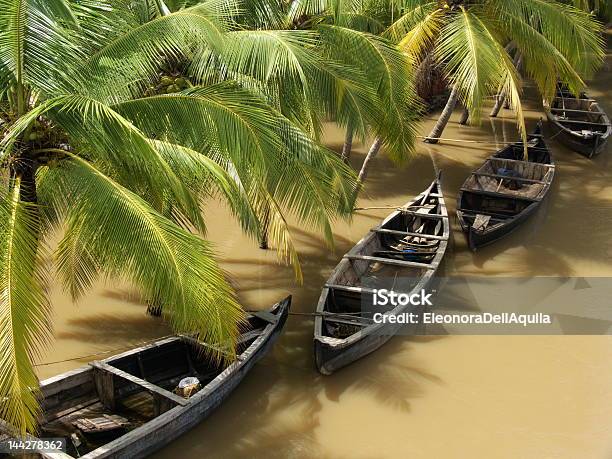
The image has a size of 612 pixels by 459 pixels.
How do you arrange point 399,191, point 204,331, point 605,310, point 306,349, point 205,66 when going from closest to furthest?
point 204,331
point 205,66
point 306,349
point 605,310
point 399,191

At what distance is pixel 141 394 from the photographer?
8992 mm

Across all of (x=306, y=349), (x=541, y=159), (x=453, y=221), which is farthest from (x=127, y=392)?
(x=541, y=159)

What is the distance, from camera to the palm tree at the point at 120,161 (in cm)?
611

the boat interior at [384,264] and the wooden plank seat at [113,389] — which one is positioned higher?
the wooden plank seat at [113,389]

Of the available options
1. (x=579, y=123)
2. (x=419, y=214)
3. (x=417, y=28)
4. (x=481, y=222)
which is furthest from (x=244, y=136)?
(x=579, y=123)

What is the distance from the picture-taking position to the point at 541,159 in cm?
1513

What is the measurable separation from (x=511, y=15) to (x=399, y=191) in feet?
13.1

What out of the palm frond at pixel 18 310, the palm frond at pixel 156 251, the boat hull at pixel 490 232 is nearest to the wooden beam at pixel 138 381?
the palm frond at pixel 156 251

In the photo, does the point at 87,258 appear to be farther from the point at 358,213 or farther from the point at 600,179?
the point at 600,179

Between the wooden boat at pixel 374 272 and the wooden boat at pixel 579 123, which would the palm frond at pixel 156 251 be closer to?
the wooden boat at pixel 374 272

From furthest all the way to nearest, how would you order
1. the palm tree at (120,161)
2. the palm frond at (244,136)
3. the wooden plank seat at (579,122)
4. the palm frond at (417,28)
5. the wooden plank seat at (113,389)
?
1. the wooden plank seat at (579,122)
2. the palm frond at (417,28)
3. the wooden plank seat at (113,389)
4. the palm frond at (244,136)
5. the palm tree at (120,161)

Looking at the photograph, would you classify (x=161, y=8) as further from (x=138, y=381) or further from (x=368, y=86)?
(x=138, y=381)

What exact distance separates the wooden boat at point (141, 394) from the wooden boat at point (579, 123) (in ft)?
29.7

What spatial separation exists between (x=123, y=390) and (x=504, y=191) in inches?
306
